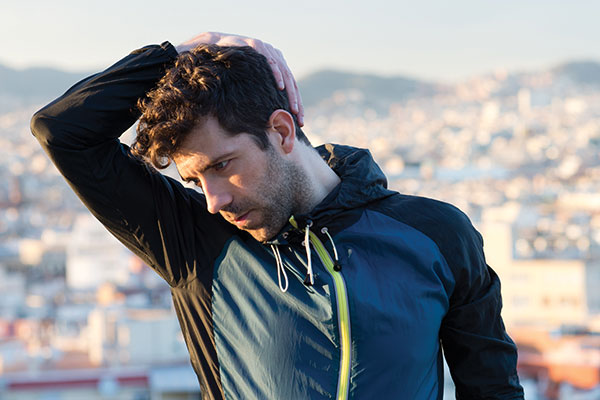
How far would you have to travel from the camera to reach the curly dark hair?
2.74 ft

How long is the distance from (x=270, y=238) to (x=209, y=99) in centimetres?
14

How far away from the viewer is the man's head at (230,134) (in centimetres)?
84

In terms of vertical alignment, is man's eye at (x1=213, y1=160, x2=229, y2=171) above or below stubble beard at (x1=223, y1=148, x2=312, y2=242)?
above

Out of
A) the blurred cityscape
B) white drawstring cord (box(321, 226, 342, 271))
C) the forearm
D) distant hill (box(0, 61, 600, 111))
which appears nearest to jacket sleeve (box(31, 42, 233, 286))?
the forearm

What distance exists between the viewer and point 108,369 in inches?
416

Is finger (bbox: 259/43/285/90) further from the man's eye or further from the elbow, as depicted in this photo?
the elbow

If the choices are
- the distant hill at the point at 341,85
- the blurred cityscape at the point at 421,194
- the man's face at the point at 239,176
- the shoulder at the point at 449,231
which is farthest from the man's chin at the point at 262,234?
the distant hill at the point at 341,85

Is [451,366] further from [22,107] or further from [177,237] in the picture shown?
[22,107]

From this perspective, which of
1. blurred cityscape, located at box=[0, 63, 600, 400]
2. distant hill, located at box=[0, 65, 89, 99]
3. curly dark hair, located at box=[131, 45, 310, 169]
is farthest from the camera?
distant hill, located at box=[0, 65, 89, 99]

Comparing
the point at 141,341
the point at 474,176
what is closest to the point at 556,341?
the point at 141,341

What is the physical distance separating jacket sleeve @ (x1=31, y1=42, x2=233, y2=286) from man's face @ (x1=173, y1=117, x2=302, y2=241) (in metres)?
0.06

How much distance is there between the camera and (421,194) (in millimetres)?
29391

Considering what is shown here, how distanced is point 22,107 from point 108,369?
47.2 meters

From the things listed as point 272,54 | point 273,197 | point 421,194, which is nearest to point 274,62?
point 272,54
